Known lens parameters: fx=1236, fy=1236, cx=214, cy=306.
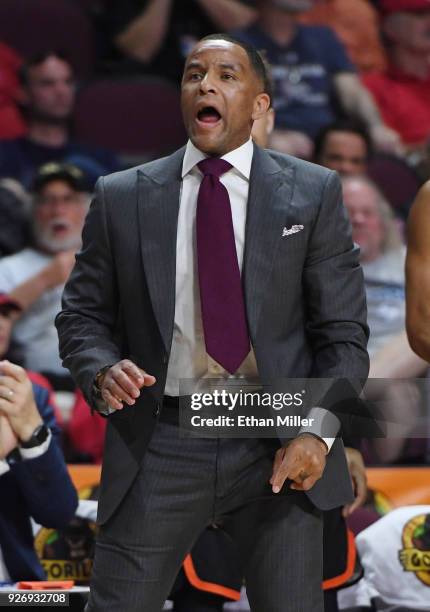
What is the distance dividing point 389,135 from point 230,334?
4.20 m

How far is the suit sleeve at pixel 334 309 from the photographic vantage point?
2.29 meters

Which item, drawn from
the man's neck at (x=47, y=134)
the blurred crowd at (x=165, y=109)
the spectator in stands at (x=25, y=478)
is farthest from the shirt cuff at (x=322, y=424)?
the man's neck at (x=47, y=134)

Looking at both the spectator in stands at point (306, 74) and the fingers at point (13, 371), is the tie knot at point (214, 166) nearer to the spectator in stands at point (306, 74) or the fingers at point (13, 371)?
the fingers at point (13, 371)

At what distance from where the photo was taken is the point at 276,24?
6.21 meters

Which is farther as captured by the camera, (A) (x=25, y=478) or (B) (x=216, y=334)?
(A) (x=25, y=478)

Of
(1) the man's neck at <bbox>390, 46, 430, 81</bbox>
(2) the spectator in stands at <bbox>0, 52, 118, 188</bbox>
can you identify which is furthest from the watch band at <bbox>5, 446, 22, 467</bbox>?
(1) the man's neck at <bbox>390, 46, 430, 81</bbox>

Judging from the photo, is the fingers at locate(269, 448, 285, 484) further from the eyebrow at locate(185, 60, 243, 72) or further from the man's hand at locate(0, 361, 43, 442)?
the man's hand at locate(0, 361, 43, 442)

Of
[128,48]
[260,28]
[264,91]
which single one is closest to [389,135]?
[260,28]

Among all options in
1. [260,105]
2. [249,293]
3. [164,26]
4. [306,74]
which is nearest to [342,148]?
[306,74]

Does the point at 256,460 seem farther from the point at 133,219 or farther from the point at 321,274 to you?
the point at 133,219

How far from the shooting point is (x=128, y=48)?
6309mm

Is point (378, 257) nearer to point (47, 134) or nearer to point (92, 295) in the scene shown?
point (47, 134)

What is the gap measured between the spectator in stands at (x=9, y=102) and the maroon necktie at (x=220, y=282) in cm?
371

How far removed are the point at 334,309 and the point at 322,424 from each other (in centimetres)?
22
